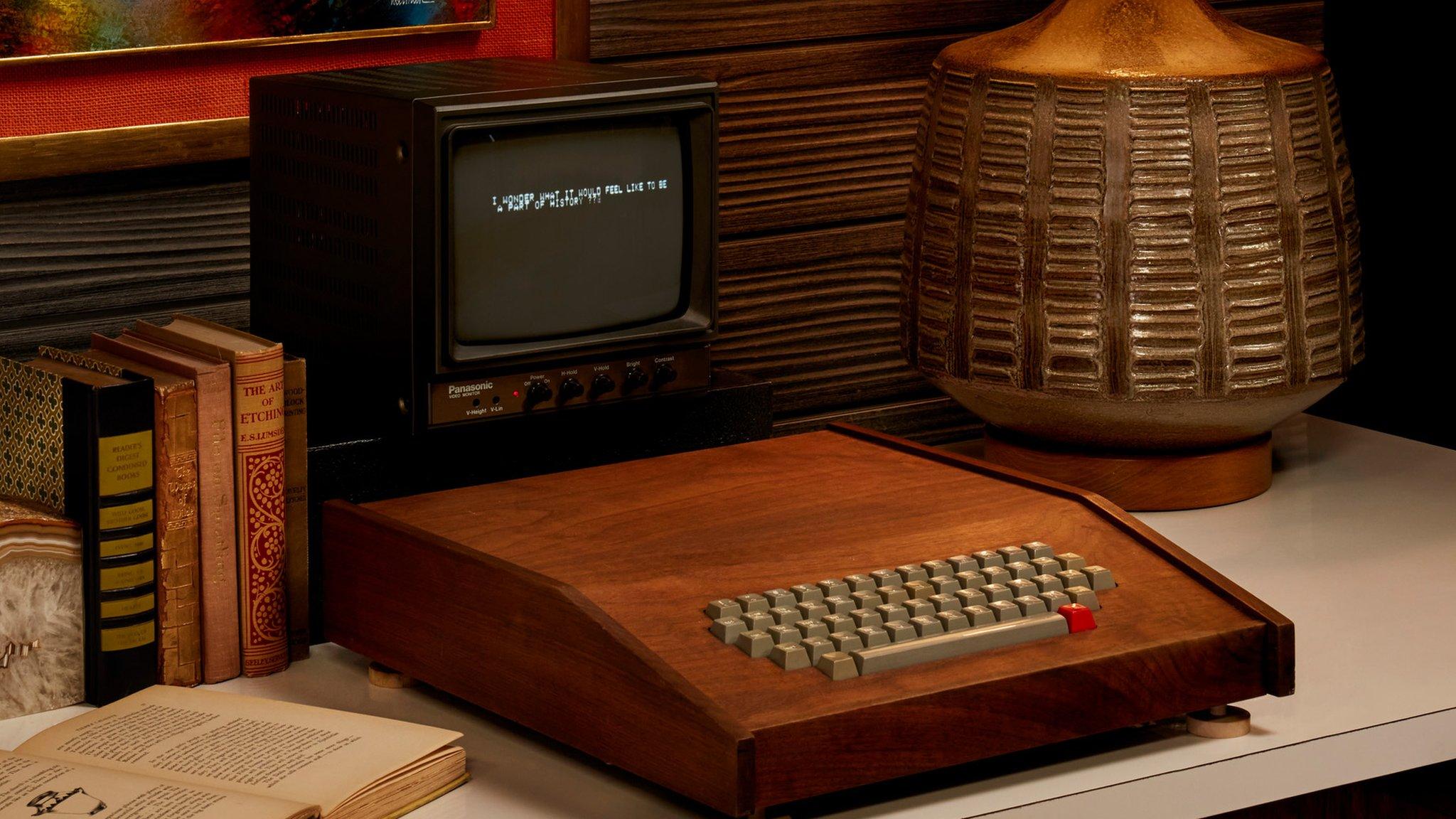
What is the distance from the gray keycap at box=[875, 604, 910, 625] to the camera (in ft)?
3.85

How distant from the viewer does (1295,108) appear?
167cm

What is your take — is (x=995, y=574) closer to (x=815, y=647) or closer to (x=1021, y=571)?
(x=1021, y=571)

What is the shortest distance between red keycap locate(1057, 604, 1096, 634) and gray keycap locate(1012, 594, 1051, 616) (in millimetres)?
13

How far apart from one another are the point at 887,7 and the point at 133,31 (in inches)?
32.8

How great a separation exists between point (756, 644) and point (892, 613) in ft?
0.34

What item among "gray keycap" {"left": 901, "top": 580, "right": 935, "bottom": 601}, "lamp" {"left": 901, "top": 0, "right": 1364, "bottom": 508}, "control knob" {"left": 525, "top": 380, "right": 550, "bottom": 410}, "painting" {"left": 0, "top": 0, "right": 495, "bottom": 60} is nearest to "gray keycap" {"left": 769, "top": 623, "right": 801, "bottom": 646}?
"gray keycap" {"left": 901, "top": 580, "right": 935, "bottom": 601}

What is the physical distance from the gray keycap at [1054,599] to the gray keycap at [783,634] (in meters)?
0.19

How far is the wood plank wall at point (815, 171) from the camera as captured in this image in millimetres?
1891

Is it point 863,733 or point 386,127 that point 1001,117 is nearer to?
point 386,127

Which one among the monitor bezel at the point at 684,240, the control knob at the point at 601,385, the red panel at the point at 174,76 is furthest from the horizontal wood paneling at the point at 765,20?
the control knob at the point at 601,385

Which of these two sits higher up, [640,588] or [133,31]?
[133,31]

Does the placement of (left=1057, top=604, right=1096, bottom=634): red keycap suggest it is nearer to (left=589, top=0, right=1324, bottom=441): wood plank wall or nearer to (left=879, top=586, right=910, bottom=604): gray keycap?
(left=879, top=586, right=910, bottom=604): gray keycap

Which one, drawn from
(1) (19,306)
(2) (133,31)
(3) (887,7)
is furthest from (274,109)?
(3) (887,7)

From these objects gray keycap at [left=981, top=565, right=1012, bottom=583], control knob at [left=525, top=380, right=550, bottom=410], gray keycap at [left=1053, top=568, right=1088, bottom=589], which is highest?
control knob at [left=525, top=380, right=550, bottom=410]
